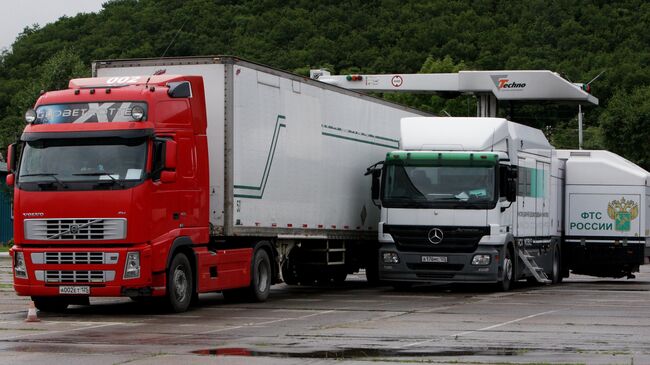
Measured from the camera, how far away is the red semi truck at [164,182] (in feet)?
61.0

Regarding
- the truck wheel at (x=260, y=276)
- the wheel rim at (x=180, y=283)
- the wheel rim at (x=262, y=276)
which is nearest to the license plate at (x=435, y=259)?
the truck wheel at (x=260, y=276)

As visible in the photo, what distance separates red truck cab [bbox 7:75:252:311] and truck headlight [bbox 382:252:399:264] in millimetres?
6402

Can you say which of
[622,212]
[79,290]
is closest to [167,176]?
[79,290]

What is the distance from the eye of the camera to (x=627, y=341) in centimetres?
1484

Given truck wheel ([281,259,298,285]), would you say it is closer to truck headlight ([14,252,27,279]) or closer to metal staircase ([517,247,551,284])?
metal staircase ([517,247,551,284])

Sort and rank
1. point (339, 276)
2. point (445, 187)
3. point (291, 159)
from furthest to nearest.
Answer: point (339, 276), point (445, 187), point (291, 159)

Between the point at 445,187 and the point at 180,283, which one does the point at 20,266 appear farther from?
the point at 445,187

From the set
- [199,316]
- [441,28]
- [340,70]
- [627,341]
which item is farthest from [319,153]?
[441,28]

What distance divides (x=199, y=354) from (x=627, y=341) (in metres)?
5.00

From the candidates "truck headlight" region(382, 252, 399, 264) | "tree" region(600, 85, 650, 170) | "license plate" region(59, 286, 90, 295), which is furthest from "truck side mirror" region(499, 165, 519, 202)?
"tree" region(600, 85, 650, 170)

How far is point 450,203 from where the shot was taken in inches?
973

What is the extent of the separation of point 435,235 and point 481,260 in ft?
3.23

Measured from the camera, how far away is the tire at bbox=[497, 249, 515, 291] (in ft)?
83.3

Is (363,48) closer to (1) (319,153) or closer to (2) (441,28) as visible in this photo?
(2) (441,28)
